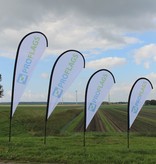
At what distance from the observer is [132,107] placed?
1360 cm

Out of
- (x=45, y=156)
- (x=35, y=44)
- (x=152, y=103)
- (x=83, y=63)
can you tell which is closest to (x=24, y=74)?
(x=35, y=44)

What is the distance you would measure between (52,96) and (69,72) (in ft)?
4.06

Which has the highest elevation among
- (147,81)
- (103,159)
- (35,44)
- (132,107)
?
(35,44)

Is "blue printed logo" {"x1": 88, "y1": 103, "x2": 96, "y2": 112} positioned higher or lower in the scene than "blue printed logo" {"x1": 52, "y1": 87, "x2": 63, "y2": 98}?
lower

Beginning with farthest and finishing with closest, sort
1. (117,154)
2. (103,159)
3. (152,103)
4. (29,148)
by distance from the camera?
(152,103) → (29,148) → (117,154) → (103,159)

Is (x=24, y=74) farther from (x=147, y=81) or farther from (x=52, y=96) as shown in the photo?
(x=147, y=81)

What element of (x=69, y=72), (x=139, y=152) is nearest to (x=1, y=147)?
(x=69, y=72)

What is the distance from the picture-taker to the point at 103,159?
1020cm

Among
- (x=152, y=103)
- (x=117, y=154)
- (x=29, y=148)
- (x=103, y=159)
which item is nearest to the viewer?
(x=103, y=159)

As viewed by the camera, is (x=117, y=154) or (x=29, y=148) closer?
(x=117, y=154)

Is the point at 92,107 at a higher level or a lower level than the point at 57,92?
lower

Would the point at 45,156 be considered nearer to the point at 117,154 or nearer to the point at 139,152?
the point at 117,154

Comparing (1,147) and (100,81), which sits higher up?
(100,81)

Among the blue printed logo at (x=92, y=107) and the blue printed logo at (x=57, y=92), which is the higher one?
the blue printed logo at (x=57, y=92)
